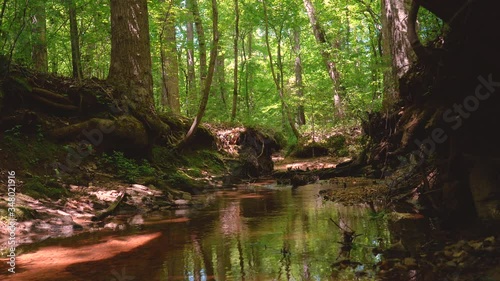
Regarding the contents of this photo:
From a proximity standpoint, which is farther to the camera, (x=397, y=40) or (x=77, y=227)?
(x=397, y=40)

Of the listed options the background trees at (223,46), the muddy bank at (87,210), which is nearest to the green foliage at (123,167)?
the muddy bank at (87,210)

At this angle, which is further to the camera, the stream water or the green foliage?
the green foliage

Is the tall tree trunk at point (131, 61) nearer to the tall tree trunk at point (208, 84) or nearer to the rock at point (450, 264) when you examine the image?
the tall tree trunk at point (208, 84)

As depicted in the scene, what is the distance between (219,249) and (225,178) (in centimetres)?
763

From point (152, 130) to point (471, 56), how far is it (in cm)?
751

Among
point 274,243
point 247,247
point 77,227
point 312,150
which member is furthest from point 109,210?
point 312,150

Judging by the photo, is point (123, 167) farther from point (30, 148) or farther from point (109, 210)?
point (109, 210)

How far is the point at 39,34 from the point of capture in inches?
365

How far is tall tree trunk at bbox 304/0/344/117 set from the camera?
18945 mm

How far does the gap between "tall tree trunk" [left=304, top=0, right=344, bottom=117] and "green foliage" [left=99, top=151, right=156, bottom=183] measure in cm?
1220

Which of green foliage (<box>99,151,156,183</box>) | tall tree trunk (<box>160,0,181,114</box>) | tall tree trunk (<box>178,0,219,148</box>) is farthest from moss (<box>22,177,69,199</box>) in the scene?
tall tree trunk (<box>160,0,181,114</box>)

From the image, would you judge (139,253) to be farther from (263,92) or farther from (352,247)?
(263,92)

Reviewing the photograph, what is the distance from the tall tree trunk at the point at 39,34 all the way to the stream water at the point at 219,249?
17.7 feet

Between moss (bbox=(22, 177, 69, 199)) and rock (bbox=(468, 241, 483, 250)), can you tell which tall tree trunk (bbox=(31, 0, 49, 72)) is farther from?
rock (bbox=(468, 241, 483, 250))
